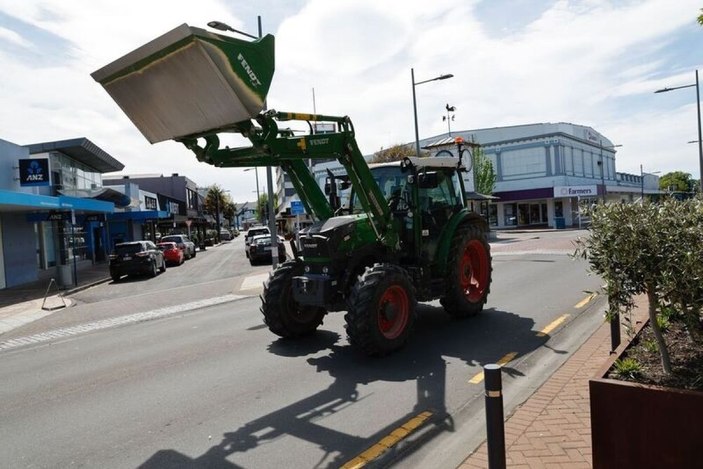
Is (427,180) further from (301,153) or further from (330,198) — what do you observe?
(301,153)

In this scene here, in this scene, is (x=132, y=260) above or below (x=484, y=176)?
below

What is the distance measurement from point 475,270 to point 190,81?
5.99 meters

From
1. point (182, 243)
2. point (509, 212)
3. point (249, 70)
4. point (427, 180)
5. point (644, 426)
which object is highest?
point (249, 70)

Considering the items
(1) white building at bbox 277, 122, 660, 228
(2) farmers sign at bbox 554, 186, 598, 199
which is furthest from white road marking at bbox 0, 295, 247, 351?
(2) farmers sign at bbox 554, 186, 598, 199

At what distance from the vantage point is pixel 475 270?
949 cm

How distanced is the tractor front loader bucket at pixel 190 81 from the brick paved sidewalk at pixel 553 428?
4044 mm

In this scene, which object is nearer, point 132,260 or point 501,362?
point 501,362

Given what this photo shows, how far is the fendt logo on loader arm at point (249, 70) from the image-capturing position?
5605 mm

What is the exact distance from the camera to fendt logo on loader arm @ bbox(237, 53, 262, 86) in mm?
5605

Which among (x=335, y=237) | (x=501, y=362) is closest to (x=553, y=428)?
(x=501, y=362)

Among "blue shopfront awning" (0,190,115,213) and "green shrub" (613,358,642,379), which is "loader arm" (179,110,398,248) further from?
"blue shopfront awning" (0,190,115,213)

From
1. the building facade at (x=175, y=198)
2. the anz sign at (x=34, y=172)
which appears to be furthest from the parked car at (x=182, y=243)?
the building facade at (x=175, y=198)

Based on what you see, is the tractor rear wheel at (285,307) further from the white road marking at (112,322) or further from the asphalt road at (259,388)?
the white road marking at (112,322)

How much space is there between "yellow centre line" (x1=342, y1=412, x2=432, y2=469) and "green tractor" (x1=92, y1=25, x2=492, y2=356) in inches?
68.7
